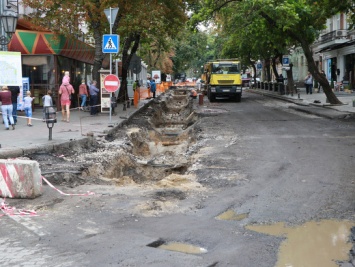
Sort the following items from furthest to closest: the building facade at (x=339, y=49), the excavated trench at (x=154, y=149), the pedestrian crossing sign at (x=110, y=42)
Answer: the building facade at (x=339, y=49)
the pedestrian crossing sign at (x=110, y=42)
the excavated trench at (x=154, y=149)

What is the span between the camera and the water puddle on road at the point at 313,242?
503cm

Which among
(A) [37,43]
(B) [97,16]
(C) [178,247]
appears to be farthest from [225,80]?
(C) [178,247]

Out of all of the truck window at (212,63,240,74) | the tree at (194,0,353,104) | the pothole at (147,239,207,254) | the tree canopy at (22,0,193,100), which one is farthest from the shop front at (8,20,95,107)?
the pothole at (147,239,207,254)

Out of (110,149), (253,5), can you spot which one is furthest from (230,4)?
(110,149)

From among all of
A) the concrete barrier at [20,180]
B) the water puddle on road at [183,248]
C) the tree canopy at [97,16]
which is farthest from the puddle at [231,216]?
the tree canopy at [97,16]

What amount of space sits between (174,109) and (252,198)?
77.2 ft

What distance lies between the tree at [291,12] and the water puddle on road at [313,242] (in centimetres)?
1641

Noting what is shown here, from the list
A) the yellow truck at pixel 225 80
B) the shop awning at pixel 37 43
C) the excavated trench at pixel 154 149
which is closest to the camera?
the excavated trench at pixel 154 149

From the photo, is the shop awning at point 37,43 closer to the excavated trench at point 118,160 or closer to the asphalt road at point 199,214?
the excavated trench at point 118,160

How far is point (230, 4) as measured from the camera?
25969 millimetres

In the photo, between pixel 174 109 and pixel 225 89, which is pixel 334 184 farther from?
pixel 225 89

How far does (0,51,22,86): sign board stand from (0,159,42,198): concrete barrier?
20.1 ft

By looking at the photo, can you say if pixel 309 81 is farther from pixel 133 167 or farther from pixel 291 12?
pixel 133 167

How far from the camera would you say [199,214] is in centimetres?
673
